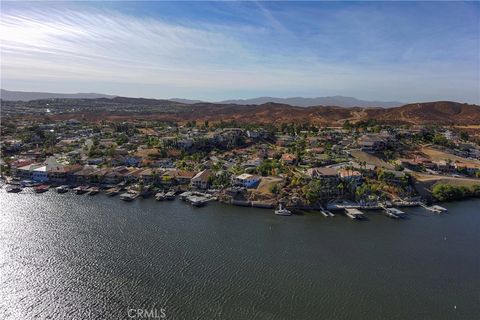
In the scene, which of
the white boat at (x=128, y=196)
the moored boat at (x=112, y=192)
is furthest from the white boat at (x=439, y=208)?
the moored boat at (x=112, y=192)

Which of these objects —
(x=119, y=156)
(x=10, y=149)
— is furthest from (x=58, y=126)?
(x=119, y=156)

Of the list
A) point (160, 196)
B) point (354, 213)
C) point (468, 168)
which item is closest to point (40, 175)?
point (160, 196)

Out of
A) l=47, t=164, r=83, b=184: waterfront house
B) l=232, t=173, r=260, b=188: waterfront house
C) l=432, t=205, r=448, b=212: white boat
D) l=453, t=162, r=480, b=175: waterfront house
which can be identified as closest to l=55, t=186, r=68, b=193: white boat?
l=47, t=164, r=83, b=184: waterfront house

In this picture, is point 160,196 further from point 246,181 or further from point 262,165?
point 262,165

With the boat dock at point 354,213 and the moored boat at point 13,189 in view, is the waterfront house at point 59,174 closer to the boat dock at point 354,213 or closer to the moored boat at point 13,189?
the moored boat at point 13,189

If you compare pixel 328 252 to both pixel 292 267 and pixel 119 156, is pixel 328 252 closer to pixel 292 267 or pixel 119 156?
pixel 292 267

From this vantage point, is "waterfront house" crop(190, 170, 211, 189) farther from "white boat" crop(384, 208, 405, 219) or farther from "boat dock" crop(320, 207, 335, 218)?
"white boat" crop(384, 208, 405, 219)
